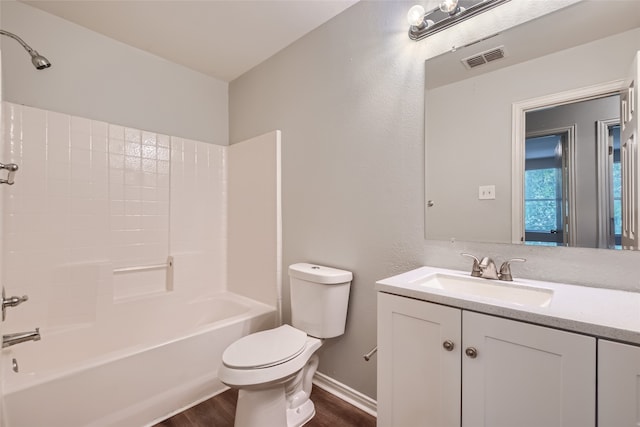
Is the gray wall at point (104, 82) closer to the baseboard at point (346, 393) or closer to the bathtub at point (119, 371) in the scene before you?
the bathtub at point (119, 371)

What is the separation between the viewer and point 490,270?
1258 mm

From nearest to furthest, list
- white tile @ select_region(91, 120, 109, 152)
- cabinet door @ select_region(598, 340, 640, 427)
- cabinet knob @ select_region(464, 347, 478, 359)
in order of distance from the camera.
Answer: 1. cabinet door @ select_region(598, 340, 640, 427)
2. cabinet knob @ select_region(464, 347, 478, 359)
3. white tile @ select_region(91, 120, 109, 152)

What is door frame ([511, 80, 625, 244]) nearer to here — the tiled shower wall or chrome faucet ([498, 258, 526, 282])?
chrome faucet ([498, 258, 526, 282])

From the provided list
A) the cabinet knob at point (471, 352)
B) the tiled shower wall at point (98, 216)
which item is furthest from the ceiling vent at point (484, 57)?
the tiled shower wall at point (98, 216)

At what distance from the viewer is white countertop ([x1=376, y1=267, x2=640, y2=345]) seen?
2.50 ft

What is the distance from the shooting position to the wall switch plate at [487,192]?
1344mm

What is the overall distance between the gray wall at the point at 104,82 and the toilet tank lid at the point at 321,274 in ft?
5.17

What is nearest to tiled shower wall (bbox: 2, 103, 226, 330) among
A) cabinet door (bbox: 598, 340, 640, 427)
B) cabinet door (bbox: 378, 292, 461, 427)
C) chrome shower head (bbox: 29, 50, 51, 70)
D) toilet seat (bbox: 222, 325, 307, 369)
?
chrome shower head (bbox: 29, 50, 51, 70)

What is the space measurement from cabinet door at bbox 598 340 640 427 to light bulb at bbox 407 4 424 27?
4.78ft

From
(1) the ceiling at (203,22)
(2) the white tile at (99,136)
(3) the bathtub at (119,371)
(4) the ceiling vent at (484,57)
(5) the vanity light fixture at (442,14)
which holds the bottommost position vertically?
(3) the bathtub at (119,371)

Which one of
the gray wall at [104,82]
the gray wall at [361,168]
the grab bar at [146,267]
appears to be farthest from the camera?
the grab bar at [146,267]

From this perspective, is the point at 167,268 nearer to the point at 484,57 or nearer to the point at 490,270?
the point at 490,270

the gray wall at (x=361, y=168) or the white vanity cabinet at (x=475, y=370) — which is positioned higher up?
the gray wall at (x=361, y=168)

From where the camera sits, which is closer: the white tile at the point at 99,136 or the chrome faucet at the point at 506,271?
the chrome faucet at the point at 506,271
